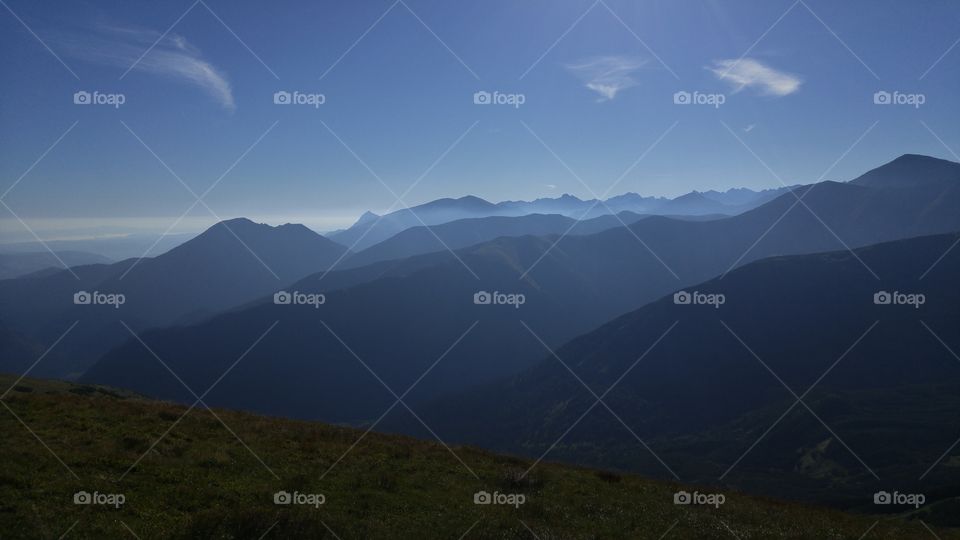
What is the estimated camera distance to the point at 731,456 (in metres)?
168

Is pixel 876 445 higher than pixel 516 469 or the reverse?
the reverse

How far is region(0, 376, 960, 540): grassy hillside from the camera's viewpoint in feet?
48.3

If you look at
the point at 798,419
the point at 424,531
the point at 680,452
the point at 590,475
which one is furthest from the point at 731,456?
the point at 424,531

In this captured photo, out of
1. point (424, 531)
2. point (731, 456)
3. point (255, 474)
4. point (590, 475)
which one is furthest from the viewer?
point (731, 456)

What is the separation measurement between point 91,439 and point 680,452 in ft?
613

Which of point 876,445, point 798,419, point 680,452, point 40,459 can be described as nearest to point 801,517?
point 40,459

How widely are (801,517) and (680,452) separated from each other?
173 m

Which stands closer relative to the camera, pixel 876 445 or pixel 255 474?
pixel 255 474

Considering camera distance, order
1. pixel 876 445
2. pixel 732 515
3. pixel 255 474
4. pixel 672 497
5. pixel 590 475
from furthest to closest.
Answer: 1. pixel 876 445
2. pixel 590 475
3. pixel 672 497
4. pixel 732 515
5. pixel 255 474

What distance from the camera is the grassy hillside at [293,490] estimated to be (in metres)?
14.7

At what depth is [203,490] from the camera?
54.6 feet

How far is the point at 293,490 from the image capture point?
18234 mm

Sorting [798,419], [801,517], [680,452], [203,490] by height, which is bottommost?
[680,452]

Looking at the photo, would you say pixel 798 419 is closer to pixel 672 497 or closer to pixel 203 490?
pixel 672 497
